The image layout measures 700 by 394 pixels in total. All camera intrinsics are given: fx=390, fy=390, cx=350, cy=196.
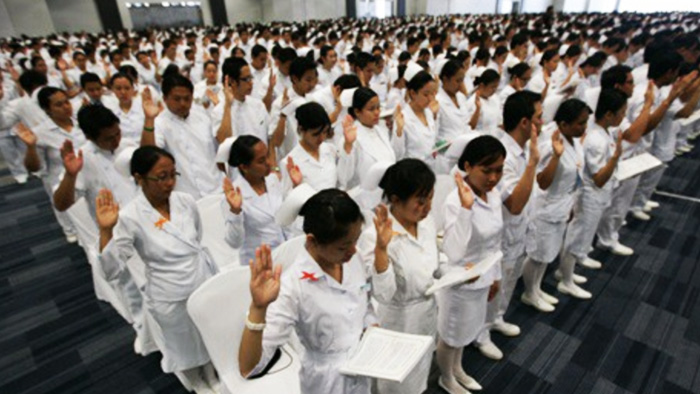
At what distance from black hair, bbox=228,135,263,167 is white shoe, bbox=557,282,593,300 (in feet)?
8.70

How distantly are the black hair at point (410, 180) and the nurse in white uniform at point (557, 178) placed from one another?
3.57ft

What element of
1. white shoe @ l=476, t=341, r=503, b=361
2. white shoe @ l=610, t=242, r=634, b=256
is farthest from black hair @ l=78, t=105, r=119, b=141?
white shoe @ l=610, t=242, r=634, b=256

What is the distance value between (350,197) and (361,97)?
1.61m

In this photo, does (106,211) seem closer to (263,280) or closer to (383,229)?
(263,280)

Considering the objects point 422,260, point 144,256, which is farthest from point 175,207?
point 422,260

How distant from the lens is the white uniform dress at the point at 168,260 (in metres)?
1.80

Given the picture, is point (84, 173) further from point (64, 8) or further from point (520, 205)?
point (64, 8)

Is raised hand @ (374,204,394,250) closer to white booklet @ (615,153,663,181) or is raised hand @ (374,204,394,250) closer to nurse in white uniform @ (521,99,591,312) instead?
nurse in white uniform @ (521,99,591,312)

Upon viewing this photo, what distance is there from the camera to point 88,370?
259 cm

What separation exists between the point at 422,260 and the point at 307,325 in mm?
601

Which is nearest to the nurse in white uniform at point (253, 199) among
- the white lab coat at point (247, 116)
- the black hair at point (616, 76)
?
the white lab coat at point (247, 116)

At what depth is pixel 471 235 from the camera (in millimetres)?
1901

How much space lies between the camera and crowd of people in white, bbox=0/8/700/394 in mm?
1433

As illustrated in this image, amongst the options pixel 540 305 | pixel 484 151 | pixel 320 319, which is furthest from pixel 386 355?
pixel 540 305
